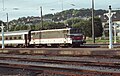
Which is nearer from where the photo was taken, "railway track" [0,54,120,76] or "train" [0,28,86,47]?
"railway track" [0,54,120,76]

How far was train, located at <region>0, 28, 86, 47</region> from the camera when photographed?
117 ft

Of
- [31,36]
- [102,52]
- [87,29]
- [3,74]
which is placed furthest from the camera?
[87,29]

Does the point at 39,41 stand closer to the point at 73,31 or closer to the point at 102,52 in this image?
the point at 73,31

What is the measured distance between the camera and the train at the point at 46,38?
35.8 metres

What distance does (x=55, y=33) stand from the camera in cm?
3781

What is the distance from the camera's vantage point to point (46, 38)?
3931cm

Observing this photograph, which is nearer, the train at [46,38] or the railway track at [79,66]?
the railway track at [79,66]

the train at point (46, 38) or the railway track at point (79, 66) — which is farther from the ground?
the train at point (46, 38)

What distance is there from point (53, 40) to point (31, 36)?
253 inches

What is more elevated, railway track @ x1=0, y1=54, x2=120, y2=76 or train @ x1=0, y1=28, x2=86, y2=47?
train @ x1=0, y1=28, x2=86, y2=47

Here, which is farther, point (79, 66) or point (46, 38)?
point (46, 38)

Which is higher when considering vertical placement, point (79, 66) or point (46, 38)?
point (46, 38)

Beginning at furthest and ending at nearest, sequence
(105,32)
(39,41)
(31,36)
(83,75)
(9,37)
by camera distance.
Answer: (105,32)
(9,37)
(31,36)
(39,41)
(83,75)

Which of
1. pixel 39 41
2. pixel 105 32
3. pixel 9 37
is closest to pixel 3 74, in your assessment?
pixel 39 41
